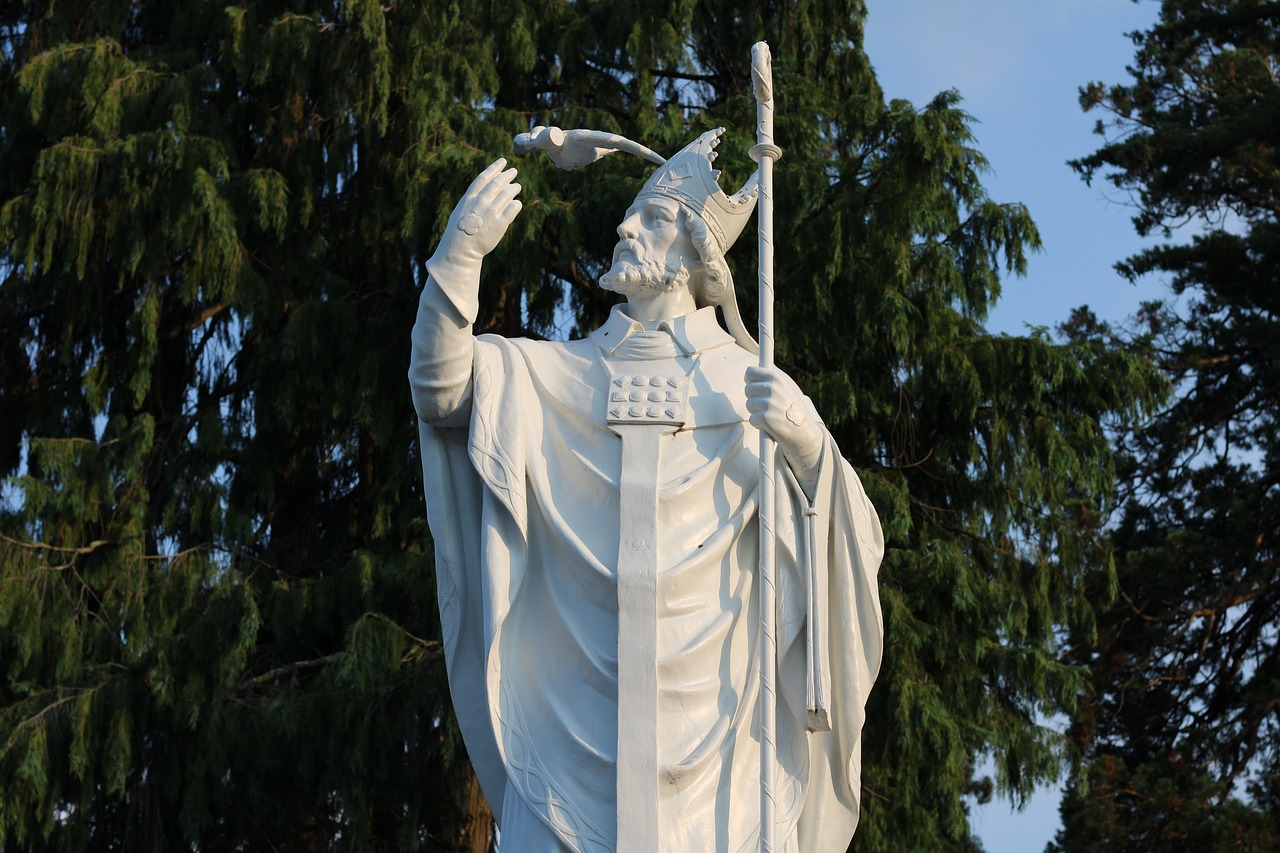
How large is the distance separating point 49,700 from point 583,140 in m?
5.56

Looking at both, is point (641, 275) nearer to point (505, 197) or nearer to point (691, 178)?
point (691, 178)

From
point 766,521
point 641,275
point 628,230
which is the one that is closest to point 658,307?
point 641,275

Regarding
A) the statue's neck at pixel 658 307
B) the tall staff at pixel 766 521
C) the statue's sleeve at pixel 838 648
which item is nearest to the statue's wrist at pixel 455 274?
the statue's neck at pixel 658 307

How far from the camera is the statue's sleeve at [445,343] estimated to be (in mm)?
6723

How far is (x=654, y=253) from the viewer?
7.23m

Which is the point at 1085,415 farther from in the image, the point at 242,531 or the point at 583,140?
the point at 583,140

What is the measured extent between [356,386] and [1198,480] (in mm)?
7442

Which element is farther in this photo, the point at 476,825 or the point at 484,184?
the point at 476,825

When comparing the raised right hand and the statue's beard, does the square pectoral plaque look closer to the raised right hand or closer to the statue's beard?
the statue's beard

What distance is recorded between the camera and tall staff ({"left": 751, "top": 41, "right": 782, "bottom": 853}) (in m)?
6.48

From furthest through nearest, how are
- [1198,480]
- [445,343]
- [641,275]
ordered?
[1198,480] → [641,275] → [445,343]

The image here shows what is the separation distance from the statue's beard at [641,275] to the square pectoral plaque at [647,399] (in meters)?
0.32

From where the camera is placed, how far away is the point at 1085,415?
40.3 feet

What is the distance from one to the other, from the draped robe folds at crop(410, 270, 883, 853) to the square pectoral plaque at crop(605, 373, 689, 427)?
0.14 feet
